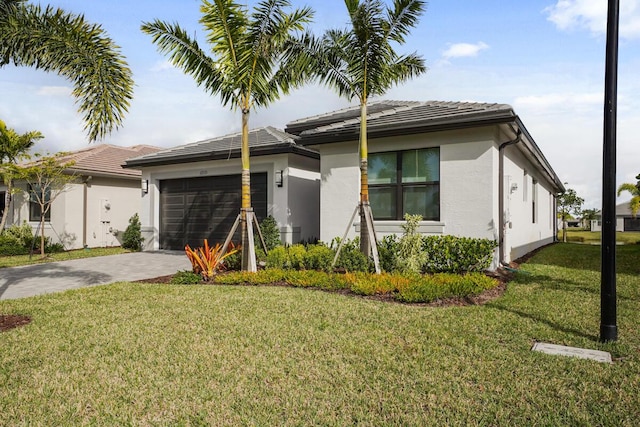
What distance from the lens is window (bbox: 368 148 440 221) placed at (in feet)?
33.0

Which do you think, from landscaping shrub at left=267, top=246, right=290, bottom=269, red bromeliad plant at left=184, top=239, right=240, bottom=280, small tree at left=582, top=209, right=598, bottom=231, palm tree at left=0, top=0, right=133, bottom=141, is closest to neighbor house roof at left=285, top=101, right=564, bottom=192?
landscaping shrub at left=267, top=246, right=290, bottom=269

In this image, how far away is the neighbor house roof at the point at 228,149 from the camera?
1243 centimetres

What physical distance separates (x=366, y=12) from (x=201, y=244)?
952cm

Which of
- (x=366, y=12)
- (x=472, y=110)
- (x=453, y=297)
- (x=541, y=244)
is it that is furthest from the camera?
(x=541, y=244)

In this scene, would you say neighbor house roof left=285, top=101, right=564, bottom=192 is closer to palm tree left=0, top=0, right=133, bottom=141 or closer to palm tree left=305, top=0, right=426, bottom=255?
palm tree left=305, top=0, right=426, bottom=255

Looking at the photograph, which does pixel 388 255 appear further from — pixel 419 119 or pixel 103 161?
pixel 103 161

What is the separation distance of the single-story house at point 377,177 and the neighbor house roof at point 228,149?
46 millimetres

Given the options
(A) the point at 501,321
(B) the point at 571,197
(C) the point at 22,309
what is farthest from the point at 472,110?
(B) the point at 571,197

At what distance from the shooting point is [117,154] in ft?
65.5

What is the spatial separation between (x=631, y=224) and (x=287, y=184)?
168 ft

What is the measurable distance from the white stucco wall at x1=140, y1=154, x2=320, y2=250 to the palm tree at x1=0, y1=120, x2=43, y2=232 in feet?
17.0

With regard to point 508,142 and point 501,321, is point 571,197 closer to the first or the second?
point 508,142

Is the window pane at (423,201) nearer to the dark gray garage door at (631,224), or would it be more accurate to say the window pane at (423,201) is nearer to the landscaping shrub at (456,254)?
the landscaping shrub at (456,254)

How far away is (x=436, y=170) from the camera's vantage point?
10008mm
